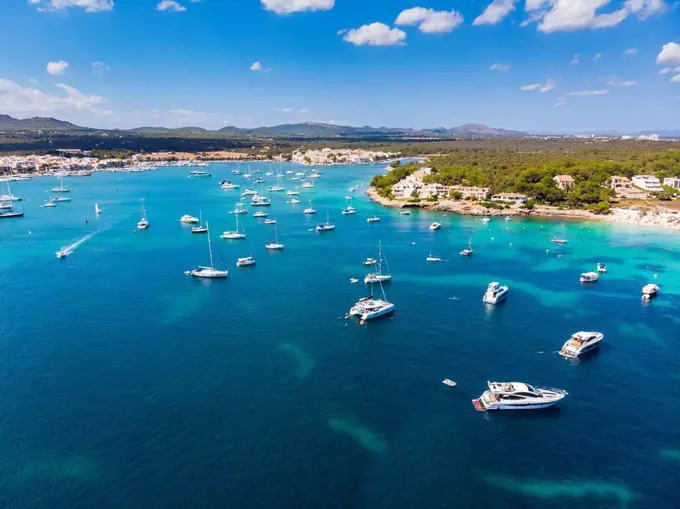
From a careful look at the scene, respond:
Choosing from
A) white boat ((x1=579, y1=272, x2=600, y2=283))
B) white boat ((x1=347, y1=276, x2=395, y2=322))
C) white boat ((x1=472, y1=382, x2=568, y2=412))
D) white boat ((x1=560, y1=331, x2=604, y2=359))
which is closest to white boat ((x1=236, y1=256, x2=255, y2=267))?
white boat ((x1=347, y1=276, x2=395, y2=322))

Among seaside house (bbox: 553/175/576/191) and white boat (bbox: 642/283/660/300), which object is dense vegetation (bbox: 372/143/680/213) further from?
white boat (bbox: 642/283/660/300)

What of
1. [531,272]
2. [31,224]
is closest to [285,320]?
[531,272]

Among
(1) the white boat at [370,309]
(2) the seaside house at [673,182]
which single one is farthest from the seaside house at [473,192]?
(1) the white boat at [370,309]

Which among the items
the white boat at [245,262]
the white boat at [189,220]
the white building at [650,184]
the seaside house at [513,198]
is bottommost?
the white boat at [245,262]

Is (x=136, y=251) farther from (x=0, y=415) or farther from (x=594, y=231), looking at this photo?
(x=594, y=231)

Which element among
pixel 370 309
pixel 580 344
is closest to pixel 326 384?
pixel 370 309

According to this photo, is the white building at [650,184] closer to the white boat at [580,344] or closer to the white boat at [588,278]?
the white boat at [588,278]
